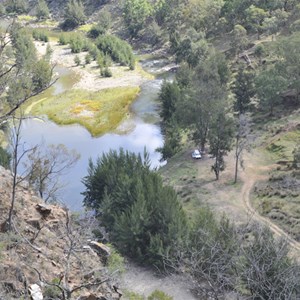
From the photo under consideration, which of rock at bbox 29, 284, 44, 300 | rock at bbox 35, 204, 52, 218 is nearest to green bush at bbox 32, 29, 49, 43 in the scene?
rock at bbox 35, 204, 52, 218

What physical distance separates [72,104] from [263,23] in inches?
1685

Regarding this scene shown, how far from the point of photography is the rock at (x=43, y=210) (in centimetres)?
2817

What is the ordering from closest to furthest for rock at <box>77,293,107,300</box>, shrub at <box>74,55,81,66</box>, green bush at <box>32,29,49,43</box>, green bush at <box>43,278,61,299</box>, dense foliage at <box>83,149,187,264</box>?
green bush at <box>43,278,61,299</box>, rock at <box>77,293,107,300</box>, dense foliage at <box>83,149,187,264</box>, shrub at <box>74,55,81,66</box>, green bush at <box>32,29,49,43</box>

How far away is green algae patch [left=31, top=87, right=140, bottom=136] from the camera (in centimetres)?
7369

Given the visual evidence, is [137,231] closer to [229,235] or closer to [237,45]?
[229,235]

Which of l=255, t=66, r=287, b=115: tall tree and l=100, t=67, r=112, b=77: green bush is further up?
l=255, t=66, r=287, b=115: tall tree

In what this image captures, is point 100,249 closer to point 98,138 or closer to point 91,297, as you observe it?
point 91,297

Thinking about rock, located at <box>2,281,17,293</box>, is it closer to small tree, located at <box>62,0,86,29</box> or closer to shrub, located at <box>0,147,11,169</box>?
shrub, located at <box>0,147,11,169</box>

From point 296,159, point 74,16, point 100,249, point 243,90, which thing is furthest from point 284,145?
point 74,16

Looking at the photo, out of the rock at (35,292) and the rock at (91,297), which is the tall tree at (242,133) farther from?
the rock at (35,292)

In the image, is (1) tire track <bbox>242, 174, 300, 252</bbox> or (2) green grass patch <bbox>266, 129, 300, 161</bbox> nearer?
(1) tire track <bbox>242, 174, 300, 252</bbox>

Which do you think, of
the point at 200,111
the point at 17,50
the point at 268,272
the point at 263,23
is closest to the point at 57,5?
the point at 17,50

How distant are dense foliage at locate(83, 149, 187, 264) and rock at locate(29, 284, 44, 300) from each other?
43.4 feet

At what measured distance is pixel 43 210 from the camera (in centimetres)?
2825
